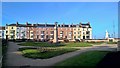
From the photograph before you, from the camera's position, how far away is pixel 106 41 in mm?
18797

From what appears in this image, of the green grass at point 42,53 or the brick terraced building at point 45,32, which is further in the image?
the brick terraced building at point 45,32

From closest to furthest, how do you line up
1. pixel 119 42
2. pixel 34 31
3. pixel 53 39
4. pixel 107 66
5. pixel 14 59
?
pixel 107 66 < pixel 14 59 < pixel 119 42 < pixel 34 31 < pixel 53 39

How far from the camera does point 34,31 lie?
18141mm

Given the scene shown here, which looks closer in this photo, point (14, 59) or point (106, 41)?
point (14, 59)

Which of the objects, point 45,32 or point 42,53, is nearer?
point 42,53

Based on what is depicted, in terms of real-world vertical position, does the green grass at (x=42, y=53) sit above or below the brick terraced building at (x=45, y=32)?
below

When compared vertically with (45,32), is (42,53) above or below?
below

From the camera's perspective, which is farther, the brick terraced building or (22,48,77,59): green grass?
the brick terraced building

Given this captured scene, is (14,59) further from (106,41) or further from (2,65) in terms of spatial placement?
(106,41)

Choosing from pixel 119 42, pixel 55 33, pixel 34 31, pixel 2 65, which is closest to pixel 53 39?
pixel 55 33

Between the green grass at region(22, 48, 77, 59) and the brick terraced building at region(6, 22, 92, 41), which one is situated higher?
the brick terraced building at region(6, 22, 92, 41)

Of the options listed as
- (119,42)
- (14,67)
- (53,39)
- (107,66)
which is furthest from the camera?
(53,39)

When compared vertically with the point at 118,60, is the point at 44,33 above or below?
above

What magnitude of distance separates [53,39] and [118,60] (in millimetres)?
10121
